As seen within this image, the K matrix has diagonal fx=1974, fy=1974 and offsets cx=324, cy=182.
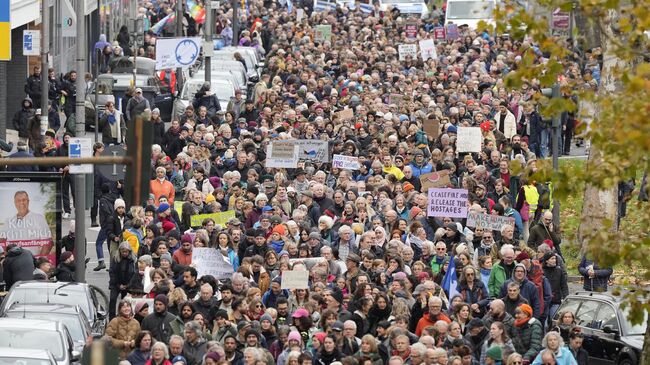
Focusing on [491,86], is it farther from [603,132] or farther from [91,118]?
[603,132]

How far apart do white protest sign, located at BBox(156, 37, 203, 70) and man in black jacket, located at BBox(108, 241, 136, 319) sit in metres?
17.8

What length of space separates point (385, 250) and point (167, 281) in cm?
296

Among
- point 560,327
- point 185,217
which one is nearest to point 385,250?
point 560,327

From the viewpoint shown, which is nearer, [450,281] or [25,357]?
[25,357]

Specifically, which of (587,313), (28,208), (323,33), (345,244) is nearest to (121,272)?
(28,208)

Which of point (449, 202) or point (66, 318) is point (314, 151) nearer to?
point (449, 202)

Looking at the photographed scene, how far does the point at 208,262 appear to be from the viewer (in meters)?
23.7

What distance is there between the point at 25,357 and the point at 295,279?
4238mm

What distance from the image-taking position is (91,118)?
139 feet

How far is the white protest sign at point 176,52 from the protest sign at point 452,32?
1606 cm

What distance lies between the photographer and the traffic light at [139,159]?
13.0 meters

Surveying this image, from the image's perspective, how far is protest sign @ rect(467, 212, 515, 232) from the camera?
2498cm

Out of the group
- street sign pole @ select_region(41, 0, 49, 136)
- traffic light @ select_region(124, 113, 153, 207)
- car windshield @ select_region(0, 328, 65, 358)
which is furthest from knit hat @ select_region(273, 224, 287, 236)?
street sign pole @ select_region(41, 0, 49, 136)

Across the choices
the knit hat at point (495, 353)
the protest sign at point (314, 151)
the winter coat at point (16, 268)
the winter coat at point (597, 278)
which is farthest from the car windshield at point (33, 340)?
the protest sign at point (314, 151)
